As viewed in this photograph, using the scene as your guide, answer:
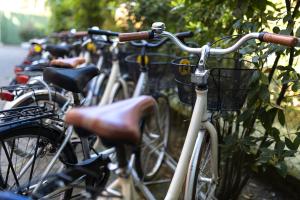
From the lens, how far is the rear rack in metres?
2.05

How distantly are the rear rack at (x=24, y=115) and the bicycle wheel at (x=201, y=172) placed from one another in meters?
0.84

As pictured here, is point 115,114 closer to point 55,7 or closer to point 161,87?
point 161,87

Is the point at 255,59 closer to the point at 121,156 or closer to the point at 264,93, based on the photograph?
the point at 264,93

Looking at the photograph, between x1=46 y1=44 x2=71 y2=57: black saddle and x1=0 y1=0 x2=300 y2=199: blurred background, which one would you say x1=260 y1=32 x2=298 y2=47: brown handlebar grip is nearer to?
x1=0 y1=0 x2=300 y2=199: blurred background

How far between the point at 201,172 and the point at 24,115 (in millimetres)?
1115

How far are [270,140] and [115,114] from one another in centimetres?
150

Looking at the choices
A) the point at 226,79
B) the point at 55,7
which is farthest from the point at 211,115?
the point at 55,7

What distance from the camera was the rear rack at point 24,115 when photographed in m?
2.05

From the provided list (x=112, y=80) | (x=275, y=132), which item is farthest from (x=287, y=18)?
(x=112, y=80)

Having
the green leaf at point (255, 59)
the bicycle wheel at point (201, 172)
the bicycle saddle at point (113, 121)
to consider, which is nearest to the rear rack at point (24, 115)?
the bicycle saddle at point (113, 121)

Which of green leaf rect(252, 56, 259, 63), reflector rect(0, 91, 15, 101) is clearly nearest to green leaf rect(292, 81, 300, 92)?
green leaf rect(252, 56, 259, 63)

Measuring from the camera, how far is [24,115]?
2.11 meters

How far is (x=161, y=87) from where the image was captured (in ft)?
12.0

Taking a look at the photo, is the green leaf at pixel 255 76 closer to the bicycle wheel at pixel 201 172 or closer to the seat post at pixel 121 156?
the bicycle wheel at pixel 201 172
